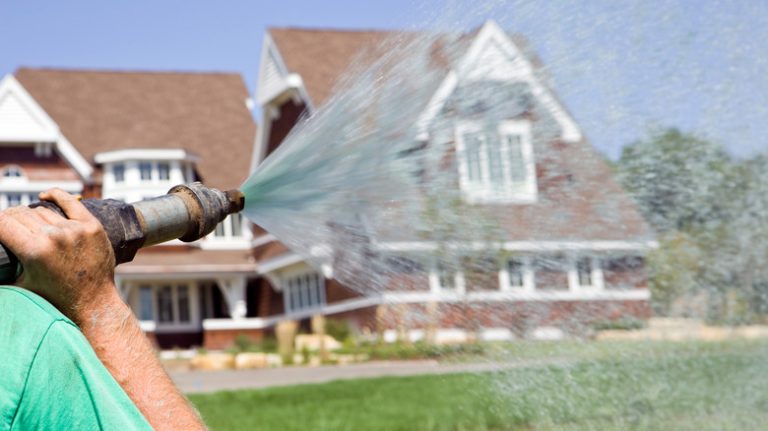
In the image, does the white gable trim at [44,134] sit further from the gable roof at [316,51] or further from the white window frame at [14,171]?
the gable roof at [316,51]

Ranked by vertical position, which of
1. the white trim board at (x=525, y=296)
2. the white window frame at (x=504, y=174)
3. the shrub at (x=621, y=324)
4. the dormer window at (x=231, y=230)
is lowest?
the shrub at (x=621, y=324)

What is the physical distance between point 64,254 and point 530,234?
1.99 metres

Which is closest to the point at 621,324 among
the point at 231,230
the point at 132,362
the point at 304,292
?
the point at 132,362

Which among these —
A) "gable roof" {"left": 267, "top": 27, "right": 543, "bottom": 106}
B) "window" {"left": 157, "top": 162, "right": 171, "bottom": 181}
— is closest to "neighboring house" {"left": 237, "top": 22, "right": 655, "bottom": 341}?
"gable roof" {"left": 267, "top": 27, "right": 543, "bottom": 106}

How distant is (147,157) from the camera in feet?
122

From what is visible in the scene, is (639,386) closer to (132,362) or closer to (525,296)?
(525,296)

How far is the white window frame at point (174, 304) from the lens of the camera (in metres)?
38.1

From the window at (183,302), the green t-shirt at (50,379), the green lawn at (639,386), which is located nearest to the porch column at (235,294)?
the window at (183,302)

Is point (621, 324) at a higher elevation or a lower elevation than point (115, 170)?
lower

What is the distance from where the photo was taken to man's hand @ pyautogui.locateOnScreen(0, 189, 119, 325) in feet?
5.73

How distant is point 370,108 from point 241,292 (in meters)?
35.3

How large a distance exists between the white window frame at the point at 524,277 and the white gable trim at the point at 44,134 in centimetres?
3425

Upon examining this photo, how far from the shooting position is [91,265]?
1795mm

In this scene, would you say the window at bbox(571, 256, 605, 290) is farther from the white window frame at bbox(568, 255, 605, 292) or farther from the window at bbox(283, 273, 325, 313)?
the window at bbox(283, 273, 325, 313)
